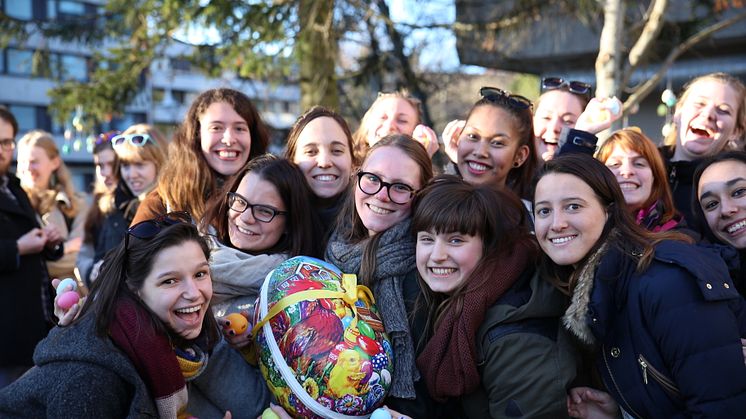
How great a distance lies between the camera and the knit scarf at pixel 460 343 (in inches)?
104

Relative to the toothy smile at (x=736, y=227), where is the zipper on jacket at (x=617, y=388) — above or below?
below

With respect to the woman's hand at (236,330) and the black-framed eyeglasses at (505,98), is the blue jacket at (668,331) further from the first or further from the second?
the black-framed eyeglasses at (505,98)

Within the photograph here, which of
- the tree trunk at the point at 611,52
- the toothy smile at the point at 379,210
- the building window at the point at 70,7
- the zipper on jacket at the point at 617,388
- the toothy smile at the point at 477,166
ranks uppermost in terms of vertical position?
the building window at the point at 70,7

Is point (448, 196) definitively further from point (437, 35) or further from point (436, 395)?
point (437, 35)

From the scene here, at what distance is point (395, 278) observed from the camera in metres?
3.00

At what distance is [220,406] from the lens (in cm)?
290

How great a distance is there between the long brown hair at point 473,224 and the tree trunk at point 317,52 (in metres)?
6.10

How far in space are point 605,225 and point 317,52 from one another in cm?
738

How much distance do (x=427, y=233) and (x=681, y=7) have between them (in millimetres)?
10496

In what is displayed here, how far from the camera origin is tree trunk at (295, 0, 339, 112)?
8633mm

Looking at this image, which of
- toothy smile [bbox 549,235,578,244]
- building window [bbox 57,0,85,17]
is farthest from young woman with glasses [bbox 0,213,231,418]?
building window [bbox 57,0,85,17]

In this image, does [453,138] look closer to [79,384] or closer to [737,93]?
[737,93]

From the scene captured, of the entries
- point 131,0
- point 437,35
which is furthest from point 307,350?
point 437,35

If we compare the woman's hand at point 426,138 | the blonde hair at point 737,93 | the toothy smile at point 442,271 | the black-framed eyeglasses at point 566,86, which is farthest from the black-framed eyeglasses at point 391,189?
the blonde hair at point 737,93
